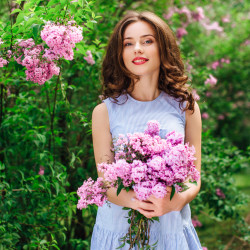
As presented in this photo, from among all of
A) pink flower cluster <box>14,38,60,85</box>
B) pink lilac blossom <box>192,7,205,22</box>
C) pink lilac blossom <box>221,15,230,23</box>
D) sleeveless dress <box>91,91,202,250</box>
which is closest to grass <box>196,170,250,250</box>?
sleeveless dress <box>91,91,202,250</box>

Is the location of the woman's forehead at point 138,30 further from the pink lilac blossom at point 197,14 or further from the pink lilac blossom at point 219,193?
the pink lilac blossom at point 197,14

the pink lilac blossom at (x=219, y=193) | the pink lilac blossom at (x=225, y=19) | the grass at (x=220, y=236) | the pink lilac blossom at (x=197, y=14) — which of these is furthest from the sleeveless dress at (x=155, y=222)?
the pink lilac blossom at (x=225, y=19)

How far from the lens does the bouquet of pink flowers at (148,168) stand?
1.26 metres

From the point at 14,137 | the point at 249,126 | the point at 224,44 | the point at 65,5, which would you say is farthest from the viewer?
the point at 249,126

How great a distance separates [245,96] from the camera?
6.24 meters

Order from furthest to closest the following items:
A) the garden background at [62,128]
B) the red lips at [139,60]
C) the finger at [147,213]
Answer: the garden background at [62,128]
the red lips at [139,60]
the finger at [147,213]

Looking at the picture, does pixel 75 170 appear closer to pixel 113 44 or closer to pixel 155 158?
pixel 113 44

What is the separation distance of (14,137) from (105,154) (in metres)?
1.10

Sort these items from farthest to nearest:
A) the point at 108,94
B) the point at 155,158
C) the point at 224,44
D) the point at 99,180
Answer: the point at 224,44
the point at 108,94
the point at 99,180
the point at 155,158

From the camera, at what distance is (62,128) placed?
9.83 feet

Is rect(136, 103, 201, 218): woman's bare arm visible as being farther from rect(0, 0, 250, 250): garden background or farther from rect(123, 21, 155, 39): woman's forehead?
rect(123, 21, 155, 39): woman's forehead

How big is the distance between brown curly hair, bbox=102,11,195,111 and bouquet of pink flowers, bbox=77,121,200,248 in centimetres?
48

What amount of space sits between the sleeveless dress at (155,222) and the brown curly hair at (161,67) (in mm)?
53

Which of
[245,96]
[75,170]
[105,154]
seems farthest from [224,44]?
[105,154]
